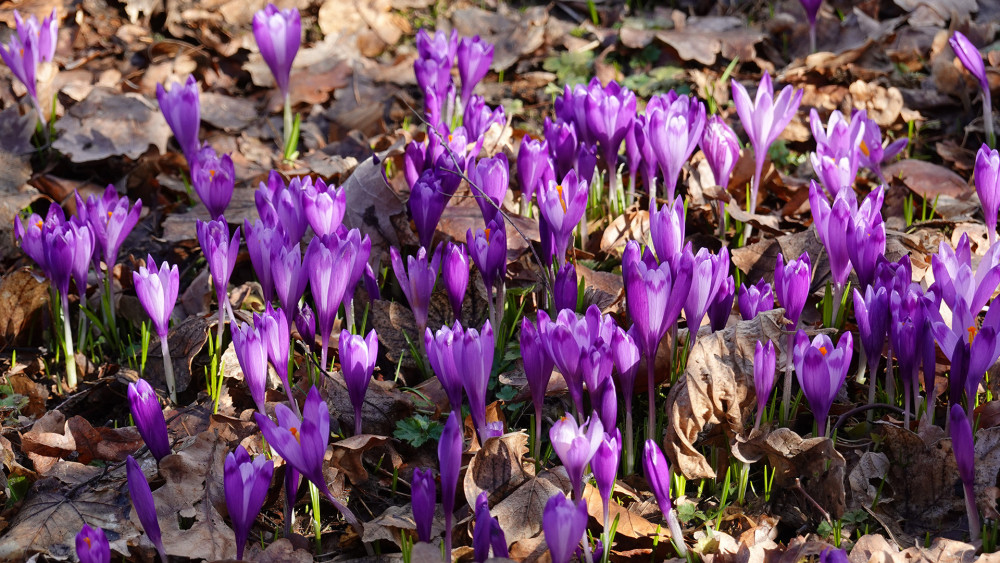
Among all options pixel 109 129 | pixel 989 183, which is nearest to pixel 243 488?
pixel 989 183

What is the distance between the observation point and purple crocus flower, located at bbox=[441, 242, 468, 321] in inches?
105

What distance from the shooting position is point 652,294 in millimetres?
2271

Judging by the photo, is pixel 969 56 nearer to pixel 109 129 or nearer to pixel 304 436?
pixel 304 436

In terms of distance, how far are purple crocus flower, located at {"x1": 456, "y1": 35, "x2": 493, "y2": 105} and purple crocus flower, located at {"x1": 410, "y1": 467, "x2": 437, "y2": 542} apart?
91.4 inches

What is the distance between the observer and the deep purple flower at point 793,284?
2426 mm

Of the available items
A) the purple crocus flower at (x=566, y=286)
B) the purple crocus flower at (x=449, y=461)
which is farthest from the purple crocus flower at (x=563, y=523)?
the purple crocus flower at (x=566, y=286)

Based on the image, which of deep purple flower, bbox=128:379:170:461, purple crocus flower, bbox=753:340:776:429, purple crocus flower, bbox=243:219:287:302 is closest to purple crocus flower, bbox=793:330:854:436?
purple crocus flower, bbox=753:340:776:429

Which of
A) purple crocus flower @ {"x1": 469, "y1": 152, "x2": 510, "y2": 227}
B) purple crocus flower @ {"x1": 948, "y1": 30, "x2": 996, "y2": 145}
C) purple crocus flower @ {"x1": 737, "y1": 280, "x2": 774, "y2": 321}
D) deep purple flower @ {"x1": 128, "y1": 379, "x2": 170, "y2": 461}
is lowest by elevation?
deep purple flower @ {"x1": 128, "y1": 379, "x2": 170, "y2": 461}

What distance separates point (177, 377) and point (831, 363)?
6.41ft

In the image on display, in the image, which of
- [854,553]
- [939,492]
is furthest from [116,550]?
[939,492]

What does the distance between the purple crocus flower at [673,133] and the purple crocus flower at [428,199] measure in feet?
2.20

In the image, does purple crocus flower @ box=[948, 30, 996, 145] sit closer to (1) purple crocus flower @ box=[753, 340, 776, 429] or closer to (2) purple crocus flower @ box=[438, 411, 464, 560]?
(1) purple crocus flower @ box=[753, 340, 776, 429]

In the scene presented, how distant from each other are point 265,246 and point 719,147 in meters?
1.54

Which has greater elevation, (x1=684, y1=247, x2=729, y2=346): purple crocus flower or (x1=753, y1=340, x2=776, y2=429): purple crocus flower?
(x1=684, y1=247, x2=729, y2=346): purple crocus flower
